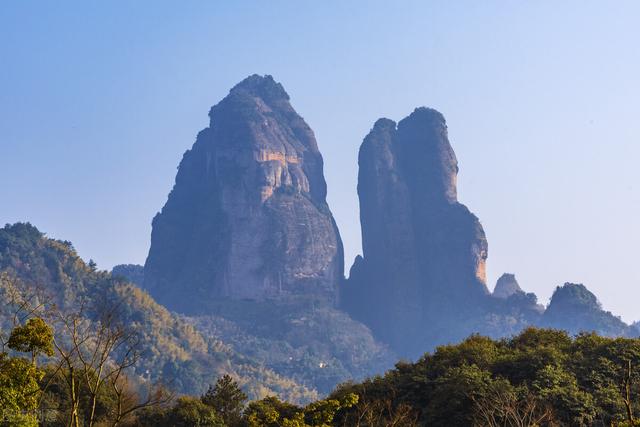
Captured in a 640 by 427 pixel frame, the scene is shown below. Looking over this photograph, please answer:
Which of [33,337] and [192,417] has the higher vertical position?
[33,337]

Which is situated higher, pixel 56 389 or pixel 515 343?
pixel 515 343

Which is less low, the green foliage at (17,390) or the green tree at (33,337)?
the green tree at (33,337)

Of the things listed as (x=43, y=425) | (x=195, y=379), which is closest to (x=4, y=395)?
(x=43, y=425)

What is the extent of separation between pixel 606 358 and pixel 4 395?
3725 cm

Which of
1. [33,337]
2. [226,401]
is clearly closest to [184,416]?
[226,401]

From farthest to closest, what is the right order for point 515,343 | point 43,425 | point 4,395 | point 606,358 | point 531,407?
point 515,343, point 606,358, point 43,425, point 531,407, point 4,395

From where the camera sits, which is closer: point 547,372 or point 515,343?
point 547,372

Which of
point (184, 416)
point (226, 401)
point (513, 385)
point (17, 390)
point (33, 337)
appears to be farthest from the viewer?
point (226, 401)

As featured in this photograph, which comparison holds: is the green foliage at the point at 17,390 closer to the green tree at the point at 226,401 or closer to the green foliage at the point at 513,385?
the green foliage at the point at 513,385

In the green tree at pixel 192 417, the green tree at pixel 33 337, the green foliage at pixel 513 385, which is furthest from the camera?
the green tree at pixel 192 417

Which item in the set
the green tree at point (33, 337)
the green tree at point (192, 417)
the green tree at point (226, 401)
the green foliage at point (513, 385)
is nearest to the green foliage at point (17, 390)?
the green tree at point (33, 337)

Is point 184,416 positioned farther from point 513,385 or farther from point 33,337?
point 33,337

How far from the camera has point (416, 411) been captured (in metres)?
55.7

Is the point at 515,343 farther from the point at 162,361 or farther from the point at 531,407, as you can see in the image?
the point at 162,361
